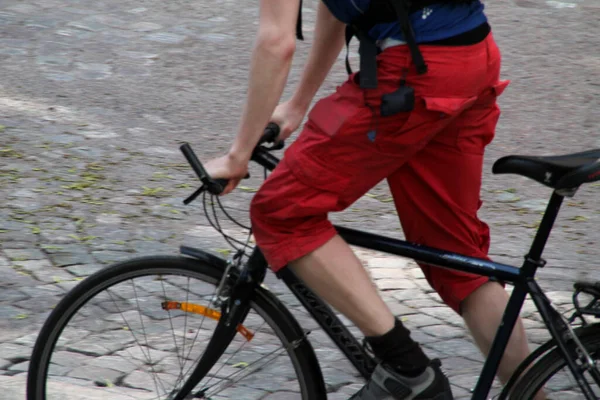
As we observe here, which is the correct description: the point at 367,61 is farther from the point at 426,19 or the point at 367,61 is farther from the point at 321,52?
the point at 321,52

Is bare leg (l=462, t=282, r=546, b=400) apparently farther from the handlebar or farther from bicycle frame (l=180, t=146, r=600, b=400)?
the handlebar

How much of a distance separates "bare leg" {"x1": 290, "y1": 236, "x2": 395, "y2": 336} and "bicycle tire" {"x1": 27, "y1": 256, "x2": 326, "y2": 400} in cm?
19

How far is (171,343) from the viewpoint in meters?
3.66

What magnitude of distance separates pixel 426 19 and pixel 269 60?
1.47 feet

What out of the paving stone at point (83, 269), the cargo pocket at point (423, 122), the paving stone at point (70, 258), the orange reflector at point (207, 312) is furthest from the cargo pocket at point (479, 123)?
the paving stone at point (70, 258)

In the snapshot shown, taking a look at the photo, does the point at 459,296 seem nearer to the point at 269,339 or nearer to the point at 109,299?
the point at 269,339

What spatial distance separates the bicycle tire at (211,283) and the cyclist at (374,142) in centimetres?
17

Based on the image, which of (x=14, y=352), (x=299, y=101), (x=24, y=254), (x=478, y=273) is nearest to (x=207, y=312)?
(x=299, y=101)

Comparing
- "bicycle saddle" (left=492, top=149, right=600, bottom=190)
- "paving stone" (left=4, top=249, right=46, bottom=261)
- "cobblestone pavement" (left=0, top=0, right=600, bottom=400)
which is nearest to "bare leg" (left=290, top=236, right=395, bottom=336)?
"bicycle saddle" (left=492, top=149, right=600, bottom=190)

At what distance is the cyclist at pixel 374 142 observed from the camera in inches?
110

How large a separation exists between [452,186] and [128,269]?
102 cm

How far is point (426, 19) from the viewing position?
111 inches

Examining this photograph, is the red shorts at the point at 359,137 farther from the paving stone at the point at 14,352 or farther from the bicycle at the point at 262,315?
the paving stone at the point at 14,352

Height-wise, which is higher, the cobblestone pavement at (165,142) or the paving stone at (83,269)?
the paving stone at (83,269)
